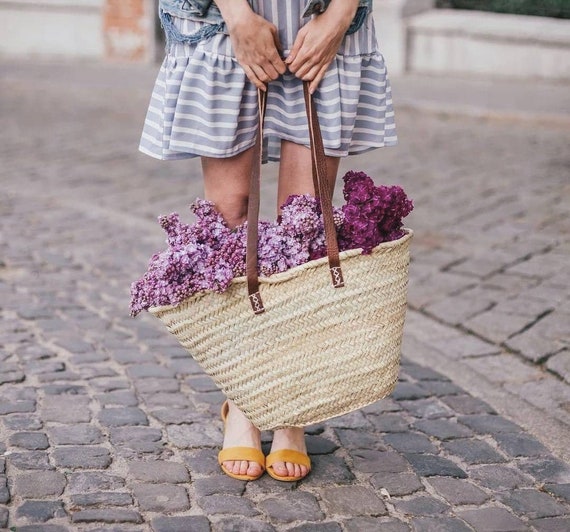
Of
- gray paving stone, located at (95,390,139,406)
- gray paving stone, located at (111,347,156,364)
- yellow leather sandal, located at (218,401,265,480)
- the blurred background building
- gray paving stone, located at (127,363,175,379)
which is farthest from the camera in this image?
the blurred background building

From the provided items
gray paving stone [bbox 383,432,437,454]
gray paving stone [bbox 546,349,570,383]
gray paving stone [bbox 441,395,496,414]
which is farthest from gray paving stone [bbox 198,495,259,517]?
gray paving stone [bbox 546,349,570,383]

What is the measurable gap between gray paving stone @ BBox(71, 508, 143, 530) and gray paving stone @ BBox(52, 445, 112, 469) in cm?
24

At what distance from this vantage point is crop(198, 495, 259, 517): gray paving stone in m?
2.24

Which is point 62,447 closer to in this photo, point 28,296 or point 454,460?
point 454,460

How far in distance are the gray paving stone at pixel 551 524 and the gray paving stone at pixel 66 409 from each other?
1280mm

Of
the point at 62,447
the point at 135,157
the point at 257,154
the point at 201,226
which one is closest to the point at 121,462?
the point at 62,447

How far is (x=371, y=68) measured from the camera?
239 centimetres

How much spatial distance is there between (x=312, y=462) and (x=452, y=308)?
145 cm

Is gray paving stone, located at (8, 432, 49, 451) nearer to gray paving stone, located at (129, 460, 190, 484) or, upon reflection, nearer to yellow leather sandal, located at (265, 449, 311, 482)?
gray paving stone, located at (129, 460, 190, 484)

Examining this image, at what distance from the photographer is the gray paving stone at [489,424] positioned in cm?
276

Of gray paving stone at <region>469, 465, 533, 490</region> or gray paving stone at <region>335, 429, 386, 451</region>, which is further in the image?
gray paving stone at <region>335, 429, 386, 451</region>

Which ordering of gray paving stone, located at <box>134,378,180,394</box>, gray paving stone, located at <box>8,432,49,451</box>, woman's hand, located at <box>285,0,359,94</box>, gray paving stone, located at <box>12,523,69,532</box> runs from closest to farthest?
gray paving stone, located at <box>12,523,69,532</box>
woman's hand, located at <box>285,0,359,94</box>
gray paving stone, located at <box>8,432,49,451</box>
gray paving stone, located at <box>134,378,180,394</box>

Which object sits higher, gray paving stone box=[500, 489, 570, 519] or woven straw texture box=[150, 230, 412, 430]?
woven straw texture box=[150, 230, 412, 430]

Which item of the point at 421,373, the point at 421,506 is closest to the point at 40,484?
the point at 421,506
